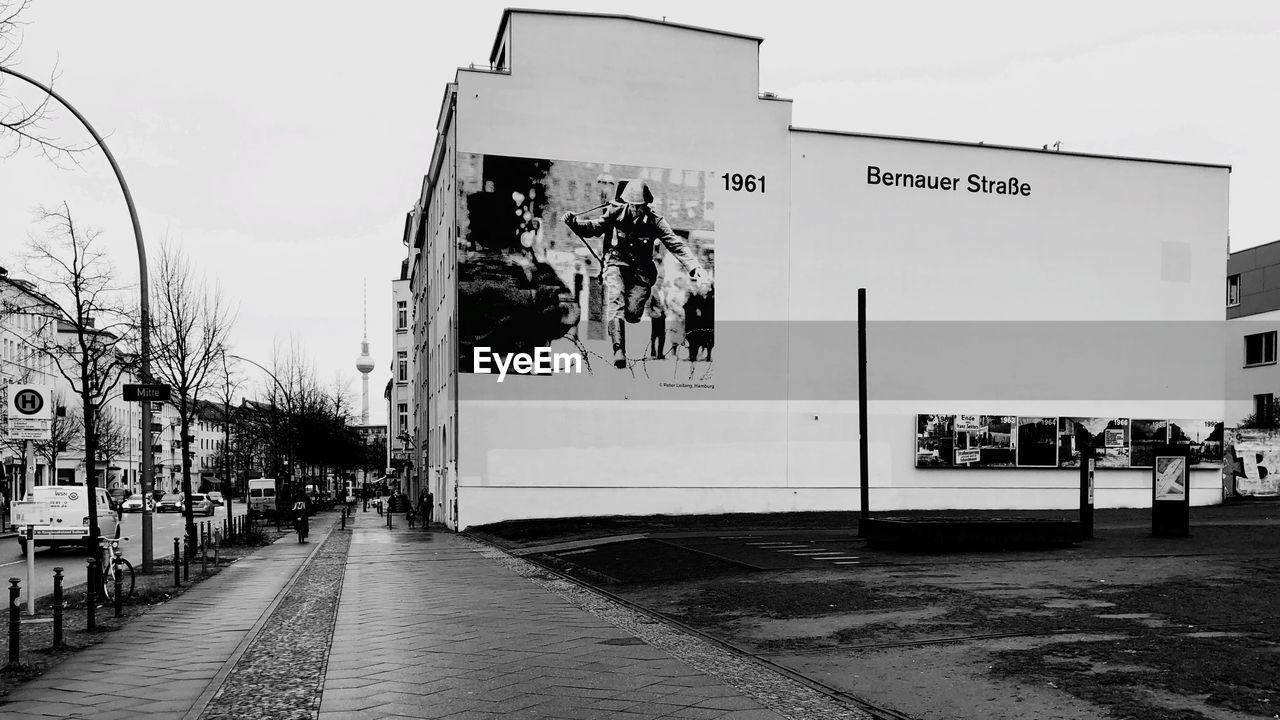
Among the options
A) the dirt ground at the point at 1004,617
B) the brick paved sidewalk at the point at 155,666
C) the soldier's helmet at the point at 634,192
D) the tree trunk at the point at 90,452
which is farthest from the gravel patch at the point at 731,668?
the soldier's helmet at the point at 634,192

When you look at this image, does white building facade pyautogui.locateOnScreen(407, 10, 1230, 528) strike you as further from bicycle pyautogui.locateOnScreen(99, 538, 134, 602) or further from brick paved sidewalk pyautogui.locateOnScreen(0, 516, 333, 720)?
brick paved sidewalk pyautogui.locateOnScreen(0, 516, 333, 720)

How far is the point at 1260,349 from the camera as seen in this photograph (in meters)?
60.8

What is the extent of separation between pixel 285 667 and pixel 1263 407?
5783 cm

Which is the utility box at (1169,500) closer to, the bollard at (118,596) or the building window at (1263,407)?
the bollard at (118,596)

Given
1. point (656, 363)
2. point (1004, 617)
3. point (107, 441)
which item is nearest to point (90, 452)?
point (1004, 617)

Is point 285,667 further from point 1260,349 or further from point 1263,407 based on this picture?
point 1260,349

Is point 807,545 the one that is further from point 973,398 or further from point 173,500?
point 173,500

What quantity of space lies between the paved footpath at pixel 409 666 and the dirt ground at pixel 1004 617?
82 cm

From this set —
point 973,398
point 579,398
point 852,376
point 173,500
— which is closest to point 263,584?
point 579,398

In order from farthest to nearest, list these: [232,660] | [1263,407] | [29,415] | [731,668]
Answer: [1263,407] < [29,415] < [232,660] < [731,668]

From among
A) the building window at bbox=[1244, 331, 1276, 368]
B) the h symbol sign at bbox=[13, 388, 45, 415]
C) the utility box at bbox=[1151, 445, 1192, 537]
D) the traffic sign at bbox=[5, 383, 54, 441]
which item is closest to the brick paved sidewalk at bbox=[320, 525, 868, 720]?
the traffic sign at bbox=[5, 383, 54, 441]

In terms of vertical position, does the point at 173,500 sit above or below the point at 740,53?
below

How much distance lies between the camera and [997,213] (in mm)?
43500

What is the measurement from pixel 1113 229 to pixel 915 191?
8233 mm
